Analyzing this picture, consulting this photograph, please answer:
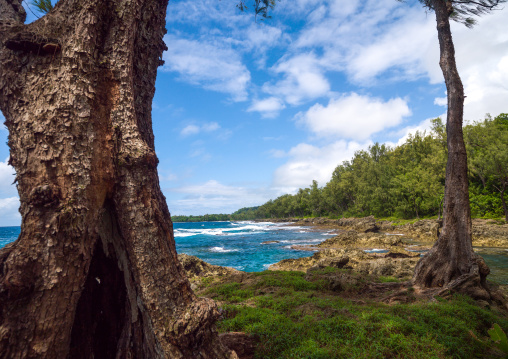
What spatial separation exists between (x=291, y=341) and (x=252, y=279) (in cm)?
601

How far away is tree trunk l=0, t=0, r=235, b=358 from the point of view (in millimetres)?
2268

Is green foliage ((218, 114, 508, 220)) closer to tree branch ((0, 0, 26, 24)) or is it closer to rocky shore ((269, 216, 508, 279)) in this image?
rocky shore ((269, 216, 508, 279))

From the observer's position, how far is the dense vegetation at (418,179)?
3250 centimetres

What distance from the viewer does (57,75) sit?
2688 mm

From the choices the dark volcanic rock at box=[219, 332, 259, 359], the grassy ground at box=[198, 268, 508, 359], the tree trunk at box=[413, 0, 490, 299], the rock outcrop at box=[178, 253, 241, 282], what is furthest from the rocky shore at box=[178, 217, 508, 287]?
→ the dark volcanic rock at box=[219, 332, 259, 359]

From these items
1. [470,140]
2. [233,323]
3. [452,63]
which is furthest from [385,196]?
[233,323]

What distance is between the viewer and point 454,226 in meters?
7.79

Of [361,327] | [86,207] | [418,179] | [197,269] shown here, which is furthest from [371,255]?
[418,179]

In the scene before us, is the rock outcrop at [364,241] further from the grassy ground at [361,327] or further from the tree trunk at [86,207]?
the tree trunk at [86,207]

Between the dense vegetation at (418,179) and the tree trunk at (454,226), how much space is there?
25.1 metres

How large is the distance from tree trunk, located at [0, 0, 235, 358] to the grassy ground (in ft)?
6.72

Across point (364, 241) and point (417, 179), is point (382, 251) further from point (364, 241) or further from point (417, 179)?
point (417, 179)

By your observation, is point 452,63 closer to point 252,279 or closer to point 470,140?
point 252,279

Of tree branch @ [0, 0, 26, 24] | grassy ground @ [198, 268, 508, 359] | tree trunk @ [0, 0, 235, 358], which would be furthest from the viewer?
grassy ground @ [198, 268, 508, 359]
